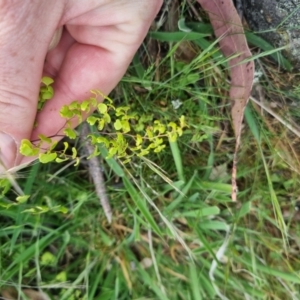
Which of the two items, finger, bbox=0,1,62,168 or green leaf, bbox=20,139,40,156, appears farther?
green leaf, bbox=20,139,40,156

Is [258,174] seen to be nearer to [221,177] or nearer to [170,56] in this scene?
[221,177]

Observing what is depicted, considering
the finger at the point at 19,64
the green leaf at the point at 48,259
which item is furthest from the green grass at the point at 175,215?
the finger at the point at 19,64

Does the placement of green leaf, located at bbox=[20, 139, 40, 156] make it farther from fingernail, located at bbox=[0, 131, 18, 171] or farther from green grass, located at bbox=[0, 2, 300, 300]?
green grass, located at bbox=[0, 2, 300, 300]

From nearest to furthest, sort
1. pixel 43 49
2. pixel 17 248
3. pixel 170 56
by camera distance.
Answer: pixel 43 49 < pixel 170 56 < pixel 17 248

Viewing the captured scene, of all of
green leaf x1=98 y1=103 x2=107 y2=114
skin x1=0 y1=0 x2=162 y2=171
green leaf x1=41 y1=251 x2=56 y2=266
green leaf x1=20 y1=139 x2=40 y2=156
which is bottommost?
green leaf x1=41 y1=251 x2=56 y2=266

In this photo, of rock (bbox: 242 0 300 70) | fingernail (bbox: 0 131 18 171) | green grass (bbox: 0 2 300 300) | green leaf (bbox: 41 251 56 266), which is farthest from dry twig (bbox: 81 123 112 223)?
rock (bbox: 242 0 300 70)

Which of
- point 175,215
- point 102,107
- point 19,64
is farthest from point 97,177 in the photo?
point 19,64

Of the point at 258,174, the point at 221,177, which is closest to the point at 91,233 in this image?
the point at 221,177

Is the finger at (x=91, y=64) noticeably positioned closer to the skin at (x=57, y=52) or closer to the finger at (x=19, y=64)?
the skin at (x=57, y=52)
